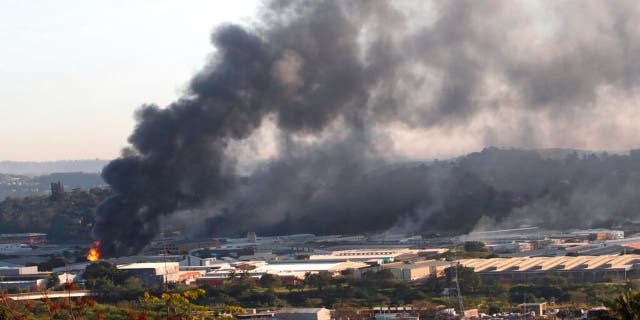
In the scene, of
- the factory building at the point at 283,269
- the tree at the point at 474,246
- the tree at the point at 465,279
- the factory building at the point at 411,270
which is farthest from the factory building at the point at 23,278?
the tree at the point at 474,246

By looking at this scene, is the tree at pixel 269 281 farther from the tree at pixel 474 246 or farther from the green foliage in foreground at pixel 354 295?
the tree at pixel 474 246

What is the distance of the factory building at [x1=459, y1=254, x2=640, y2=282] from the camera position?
172ft

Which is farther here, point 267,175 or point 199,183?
point 267,175

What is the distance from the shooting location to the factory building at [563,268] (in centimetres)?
5244

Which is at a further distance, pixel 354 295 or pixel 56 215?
pixel 56 215

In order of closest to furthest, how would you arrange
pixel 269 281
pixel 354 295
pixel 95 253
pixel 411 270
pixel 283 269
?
1. pixel 354 295
2. pixel 269 281
3. pixel 411 270
4. pixel 283 269
5. pixel 95 253

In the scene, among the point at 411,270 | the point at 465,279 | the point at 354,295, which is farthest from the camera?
the point at 411,270

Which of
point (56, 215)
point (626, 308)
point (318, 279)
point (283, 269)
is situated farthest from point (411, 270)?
point (56, 215)

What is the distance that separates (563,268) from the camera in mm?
54000

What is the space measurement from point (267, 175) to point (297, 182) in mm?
2906

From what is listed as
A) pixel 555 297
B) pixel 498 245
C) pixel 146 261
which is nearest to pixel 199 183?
pixel 146 261

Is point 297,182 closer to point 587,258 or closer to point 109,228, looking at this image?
point 109,228

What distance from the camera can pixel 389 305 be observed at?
4694 centimetres

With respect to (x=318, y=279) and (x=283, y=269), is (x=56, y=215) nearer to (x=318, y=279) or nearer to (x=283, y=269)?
(x=283, y=269)
